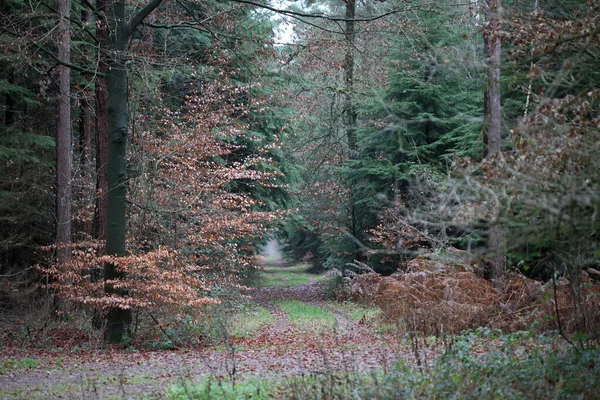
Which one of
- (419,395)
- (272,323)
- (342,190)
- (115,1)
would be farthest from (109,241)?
(342,190)

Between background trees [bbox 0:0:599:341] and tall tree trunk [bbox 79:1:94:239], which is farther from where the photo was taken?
tall tree trunk [bbox 79:1:94:239]

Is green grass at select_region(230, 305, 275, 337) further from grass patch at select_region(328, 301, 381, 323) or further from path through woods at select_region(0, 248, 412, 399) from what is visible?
grass patch at select_region(328, 301, 381, 323)

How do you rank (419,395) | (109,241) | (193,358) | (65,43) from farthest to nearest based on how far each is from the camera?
1. (65,43)
2. (109,241)
3. (193,358)
4. (419,395)

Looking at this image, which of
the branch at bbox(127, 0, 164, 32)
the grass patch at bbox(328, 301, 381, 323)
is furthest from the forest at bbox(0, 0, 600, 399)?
the grass patch at bbox(328, 301, 381, 323)

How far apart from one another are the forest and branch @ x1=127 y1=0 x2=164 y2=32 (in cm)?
3

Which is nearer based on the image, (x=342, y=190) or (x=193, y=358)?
(x=193, y=358)

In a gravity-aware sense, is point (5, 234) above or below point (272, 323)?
above

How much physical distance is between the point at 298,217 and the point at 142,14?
13399 mm

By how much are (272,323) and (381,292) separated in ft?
11.4

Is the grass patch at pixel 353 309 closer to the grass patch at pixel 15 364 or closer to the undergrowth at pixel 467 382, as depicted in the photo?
the grass patch at pixel 15 364

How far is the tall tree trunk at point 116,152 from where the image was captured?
11000 millimetres

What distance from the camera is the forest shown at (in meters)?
5.00

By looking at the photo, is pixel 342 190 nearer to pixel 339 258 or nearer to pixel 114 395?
pixel 339 258

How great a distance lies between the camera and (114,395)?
22.6 feet
